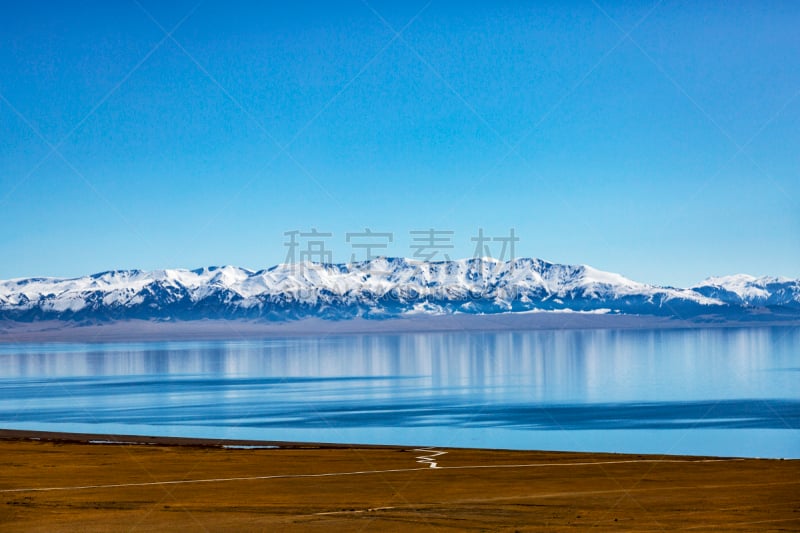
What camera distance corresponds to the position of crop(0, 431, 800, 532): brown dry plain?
16016 mm

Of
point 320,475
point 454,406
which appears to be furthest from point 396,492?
point 454,406

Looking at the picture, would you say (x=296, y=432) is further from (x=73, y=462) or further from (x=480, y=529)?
(x=480, y=529)

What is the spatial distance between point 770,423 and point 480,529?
29121 mm

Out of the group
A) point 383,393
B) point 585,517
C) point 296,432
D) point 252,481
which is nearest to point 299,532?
point 585,517

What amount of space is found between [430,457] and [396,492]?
706 cm

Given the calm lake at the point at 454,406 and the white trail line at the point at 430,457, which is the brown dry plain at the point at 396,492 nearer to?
the white trail line at the point at 430,457

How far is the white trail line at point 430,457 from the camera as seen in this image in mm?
24422

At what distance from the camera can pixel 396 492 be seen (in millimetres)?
19250

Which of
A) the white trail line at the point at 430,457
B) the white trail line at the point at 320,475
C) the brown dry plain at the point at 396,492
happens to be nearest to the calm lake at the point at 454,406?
the white trail line at the point at 430,457

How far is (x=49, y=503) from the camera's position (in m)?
18.3

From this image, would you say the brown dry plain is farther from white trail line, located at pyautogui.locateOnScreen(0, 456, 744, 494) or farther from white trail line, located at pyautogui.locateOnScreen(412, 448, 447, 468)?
white trail line, located at pyautogui.locateOnScreen(412, 448, 447, 468)

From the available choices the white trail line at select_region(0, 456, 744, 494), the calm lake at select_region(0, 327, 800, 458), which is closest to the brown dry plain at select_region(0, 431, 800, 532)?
the white trail line at select_region(0, 456, 744, 494)

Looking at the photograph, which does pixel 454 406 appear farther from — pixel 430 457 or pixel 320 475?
pixel 320 475

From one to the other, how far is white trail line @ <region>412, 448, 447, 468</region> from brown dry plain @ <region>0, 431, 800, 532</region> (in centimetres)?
21
